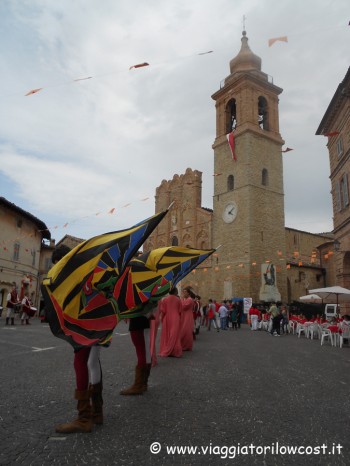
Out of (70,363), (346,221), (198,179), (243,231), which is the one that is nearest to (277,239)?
(243,231)

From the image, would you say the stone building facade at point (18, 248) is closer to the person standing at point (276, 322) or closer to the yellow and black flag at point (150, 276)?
the person standing at point (276, 322)

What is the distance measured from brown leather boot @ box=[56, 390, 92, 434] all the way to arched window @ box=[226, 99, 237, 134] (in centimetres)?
3576

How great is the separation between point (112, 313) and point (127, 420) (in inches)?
41.6

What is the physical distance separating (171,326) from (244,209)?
25635 millimetres

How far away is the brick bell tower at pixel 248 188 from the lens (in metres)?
31.4

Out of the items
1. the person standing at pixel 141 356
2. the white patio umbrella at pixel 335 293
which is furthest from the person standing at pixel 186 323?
the white patio umbrella at pixel 335 293

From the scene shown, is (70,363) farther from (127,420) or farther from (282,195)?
(282,195)

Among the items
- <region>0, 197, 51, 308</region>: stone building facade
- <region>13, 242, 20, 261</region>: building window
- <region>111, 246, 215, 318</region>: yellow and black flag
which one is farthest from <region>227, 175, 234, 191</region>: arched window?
<region>111, 246, 215, 318</region>: yellow and black flag

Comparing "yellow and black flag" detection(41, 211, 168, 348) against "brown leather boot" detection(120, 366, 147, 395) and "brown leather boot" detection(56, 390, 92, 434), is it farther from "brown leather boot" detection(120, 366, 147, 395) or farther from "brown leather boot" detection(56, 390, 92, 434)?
"brown leather boot" detection(120, 366, 147, 395)

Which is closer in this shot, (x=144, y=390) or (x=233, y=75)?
(x=144, y=390)

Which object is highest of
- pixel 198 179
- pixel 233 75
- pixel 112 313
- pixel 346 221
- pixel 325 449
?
pixel 233 75

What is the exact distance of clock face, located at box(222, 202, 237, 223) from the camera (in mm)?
33469

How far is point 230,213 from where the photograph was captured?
33.8 metres

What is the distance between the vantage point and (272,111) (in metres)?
36.5
